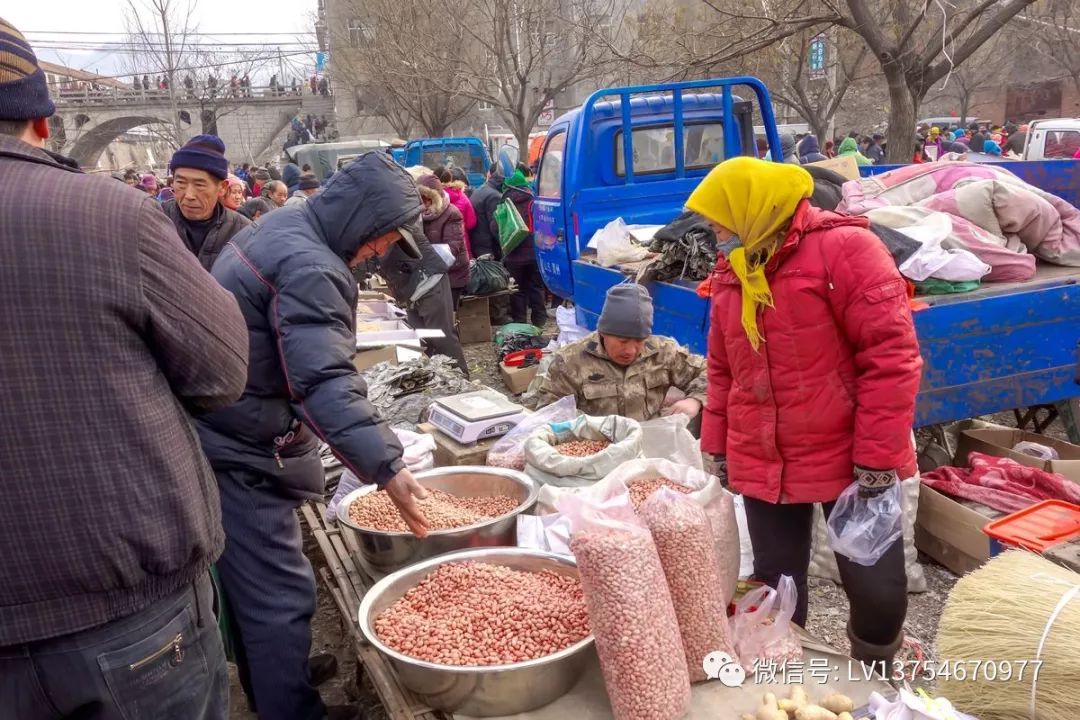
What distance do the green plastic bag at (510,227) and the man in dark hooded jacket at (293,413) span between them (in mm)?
6687

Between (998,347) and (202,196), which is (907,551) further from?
(202,196)

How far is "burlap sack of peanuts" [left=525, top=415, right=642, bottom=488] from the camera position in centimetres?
288

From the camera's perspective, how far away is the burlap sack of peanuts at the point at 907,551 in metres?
3.49

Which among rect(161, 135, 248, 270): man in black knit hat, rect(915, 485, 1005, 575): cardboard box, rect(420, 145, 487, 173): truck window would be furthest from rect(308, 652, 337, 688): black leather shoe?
rect(420, 145, 487, 173): truck window

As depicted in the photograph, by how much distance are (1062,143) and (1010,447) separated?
456 inches

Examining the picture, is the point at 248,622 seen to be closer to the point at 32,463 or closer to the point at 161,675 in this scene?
the point at 161,675

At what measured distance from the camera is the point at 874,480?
7.84ft

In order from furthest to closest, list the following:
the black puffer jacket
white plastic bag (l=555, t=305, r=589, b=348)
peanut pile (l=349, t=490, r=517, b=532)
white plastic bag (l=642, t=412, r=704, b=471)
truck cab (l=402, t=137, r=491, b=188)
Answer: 1. truck cab (l=402, t=137, r=491, b=188)
2. white plastic bag (l=555, t=305, r=589, b=348)
3. white plastic bag (l=642, t=412, r=704, b=471)
4. peanut pile (l=349, t=490, r=517, b=532)
5. the black puffer jacket

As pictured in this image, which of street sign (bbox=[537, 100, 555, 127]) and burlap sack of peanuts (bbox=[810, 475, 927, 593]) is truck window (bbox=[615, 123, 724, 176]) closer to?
burlap sack of peanuts (bbox=[810, 475, 927, 593])

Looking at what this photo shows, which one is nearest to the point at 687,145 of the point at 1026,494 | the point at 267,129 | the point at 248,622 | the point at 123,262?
the point at 1026,494

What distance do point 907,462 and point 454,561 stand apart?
1387 mm

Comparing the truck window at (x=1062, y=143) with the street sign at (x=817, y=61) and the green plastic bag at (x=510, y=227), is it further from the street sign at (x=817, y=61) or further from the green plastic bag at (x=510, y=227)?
the green plastic bag at (x=510, y=227)

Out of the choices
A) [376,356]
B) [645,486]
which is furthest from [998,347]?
[376,356]

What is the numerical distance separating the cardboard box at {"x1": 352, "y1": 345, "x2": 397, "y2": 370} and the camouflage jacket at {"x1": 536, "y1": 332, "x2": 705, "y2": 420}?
1.93 meters
